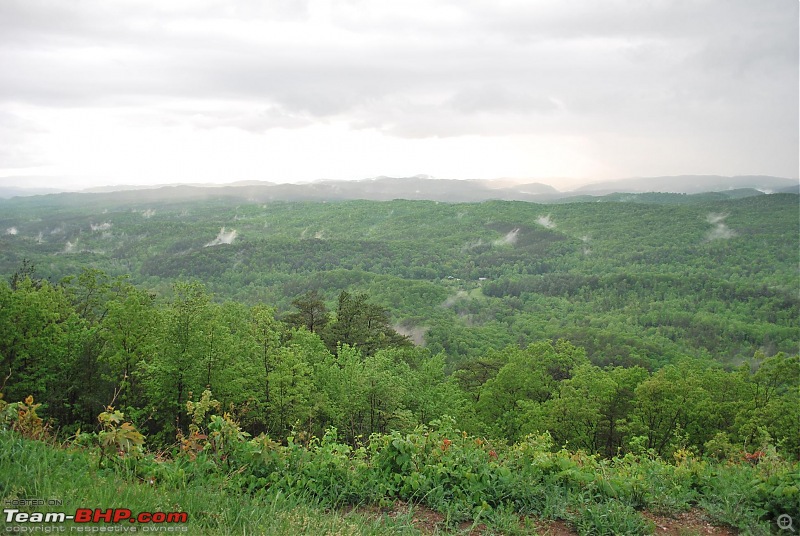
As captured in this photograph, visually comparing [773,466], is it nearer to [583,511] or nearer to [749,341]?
[583,511]

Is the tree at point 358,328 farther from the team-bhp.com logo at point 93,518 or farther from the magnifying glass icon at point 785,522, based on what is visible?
the magnifying glass icon at point 785,522

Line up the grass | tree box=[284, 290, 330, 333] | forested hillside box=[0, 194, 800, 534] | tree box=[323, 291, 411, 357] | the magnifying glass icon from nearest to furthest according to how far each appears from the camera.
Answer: the grass < the magnifying glass icon < forested hillside box=[0, 194, 800, 534] < tree box=[323, 291, 411, 357] < tree box=[284, 290, 330, 333]

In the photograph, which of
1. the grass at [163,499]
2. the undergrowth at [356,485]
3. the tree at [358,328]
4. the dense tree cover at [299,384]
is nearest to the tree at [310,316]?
the tree at [358,328]

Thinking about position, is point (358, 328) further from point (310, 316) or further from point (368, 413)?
point (368, 413)

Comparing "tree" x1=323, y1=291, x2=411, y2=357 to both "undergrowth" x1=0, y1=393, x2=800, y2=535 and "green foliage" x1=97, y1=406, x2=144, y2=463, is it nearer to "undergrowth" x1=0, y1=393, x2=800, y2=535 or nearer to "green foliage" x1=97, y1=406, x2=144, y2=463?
"undergrowth" x1=0, y1=393, x2=800, y2=535

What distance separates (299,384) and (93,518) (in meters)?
12.6

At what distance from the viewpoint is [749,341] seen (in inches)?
3844

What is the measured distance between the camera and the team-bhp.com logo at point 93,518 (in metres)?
4.00

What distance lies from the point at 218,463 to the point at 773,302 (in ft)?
494

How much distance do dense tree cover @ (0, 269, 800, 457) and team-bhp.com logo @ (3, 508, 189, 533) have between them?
448cm

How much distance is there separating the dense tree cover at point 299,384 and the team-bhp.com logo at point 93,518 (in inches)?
176

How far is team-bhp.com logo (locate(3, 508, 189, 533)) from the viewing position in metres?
4.00

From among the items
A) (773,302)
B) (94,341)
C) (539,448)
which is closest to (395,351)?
(94,341)

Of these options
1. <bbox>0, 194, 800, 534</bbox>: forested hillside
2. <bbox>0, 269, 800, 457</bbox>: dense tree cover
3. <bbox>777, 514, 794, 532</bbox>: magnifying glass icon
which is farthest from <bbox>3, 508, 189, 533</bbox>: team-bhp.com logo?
<bbox>777, 514, 794, 532</bbox>: magnifying glass icon
